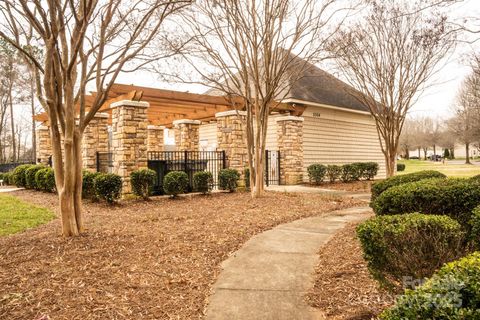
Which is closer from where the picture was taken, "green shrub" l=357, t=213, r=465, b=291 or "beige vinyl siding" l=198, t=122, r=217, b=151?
"green shrub" l=357, t=213, r=465, b=291

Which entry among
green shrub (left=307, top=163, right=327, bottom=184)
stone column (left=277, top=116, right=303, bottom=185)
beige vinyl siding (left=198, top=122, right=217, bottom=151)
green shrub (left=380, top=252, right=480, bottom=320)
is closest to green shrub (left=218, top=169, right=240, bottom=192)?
stone column (left=277, top=116, right=303, bottom=185)

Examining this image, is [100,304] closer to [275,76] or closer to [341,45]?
[275,76]

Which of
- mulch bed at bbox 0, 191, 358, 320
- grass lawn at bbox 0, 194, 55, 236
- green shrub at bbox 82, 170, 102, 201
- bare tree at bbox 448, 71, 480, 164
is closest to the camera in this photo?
mulch bed at bbox 0, 191, 358, 320

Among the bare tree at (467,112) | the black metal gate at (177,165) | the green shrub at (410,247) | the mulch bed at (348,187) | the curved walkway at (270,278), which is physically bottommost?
the curved walkway at (270,278)

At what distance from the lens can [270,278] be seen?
3879mm

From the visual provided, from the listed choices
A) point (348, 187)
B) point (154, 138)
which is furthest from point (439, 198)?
point (154, 138)

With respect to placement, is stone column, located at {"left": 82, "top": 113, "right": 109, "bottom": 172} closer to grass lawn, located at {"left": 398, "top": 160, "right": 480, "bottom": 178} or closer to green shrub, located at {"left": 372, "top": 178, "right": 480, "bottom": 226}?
green shrub, located at {"left": 372, "top": 178, "right": 480, "bottom": 226}

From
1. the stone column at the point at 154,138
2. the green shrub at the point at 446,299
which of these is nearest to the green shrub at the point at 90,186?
the green shrub at the point at 446,299

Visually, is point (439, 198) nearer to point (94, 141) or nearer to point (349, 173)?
point (94, 141)

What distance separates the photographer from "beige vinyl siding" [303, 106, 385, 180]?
1731cm

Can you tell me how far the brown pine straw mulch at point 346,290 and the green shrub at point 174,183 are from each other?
23.2 feet

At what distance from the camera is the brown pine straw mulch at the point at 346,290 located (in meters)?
3.02

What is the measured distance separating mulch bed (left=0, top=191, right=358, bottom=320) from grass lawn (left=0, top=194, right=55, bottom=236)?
0.54 metres

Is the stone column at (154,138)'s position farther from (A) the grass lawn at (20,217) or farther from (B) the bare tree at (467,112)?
(B) the bare tree at (467,112)
